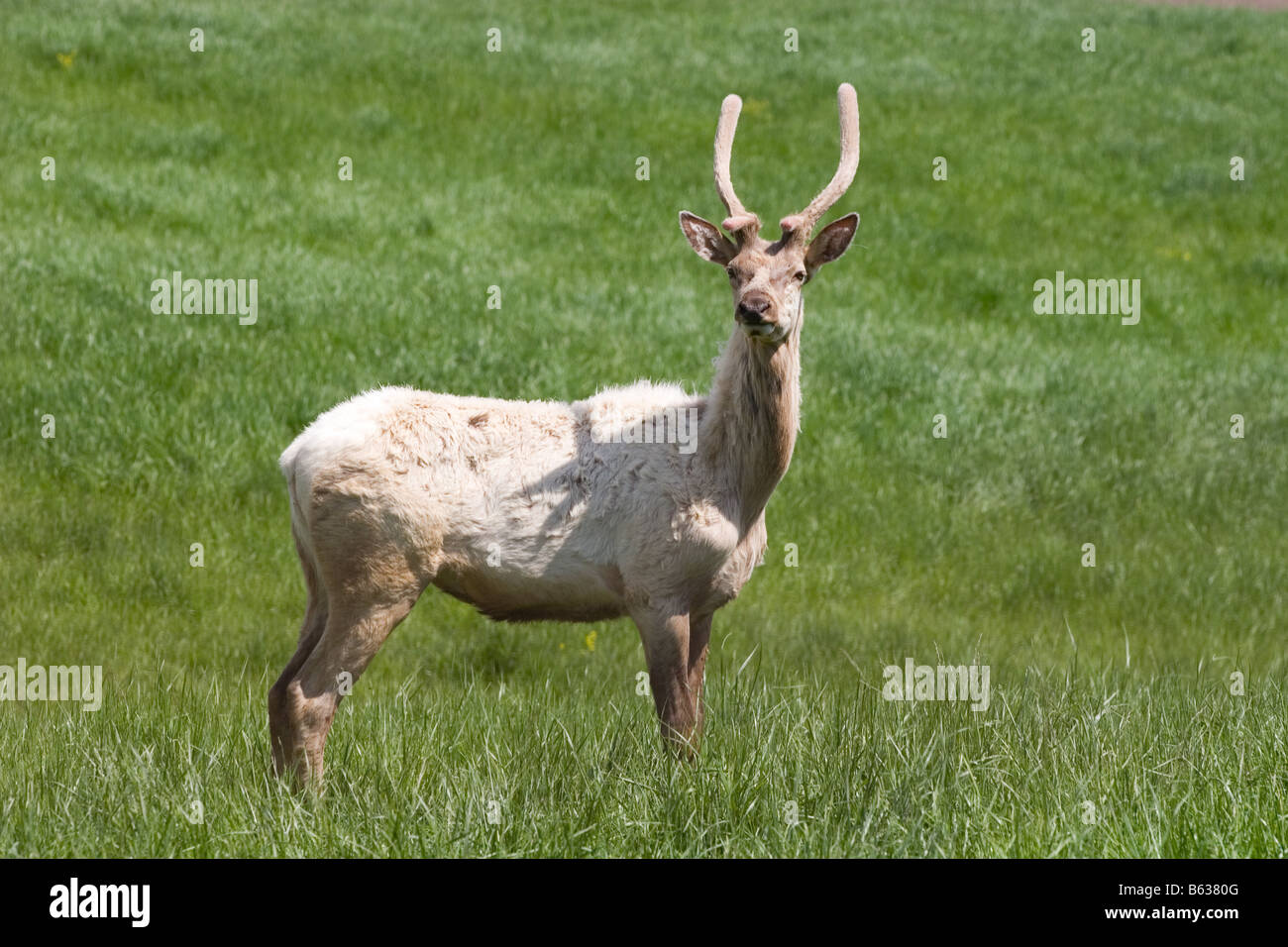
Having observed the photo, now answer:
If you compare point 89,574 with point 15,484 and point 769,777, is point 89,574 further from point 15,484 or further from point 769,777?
point 769,777

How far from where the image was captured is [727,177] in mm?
6230

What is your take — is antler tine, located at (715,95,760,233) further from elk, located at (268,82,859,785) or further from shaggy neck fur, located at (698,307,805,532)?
shaggy neck fur, located at (698,307,805,532)

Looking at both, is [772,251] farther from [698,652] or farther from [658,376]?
[658,376]

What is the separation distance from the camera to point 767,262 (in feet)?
18.9

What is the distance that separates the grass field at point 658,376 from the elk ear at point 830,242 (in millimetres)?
1974

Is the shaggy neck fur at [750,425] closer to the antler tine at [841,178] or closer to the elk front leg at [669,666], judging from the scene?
the antler tine at [841,178]

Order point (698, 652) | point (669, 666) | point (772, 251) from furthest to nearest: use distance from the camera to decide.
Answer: point (698, 652) < point (669, 666) < point (772, 251)

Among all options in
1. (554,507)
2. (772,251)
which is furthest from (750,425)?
(554,507)

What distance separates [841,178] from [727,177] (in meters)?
0.48

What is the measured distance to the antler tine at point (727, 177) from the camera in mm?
5871

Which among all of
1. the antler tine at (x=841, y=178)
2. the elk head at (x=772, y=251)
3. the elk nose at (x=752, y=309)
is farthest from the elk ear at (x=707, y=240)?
the elk nose at (x=752, y=309)
